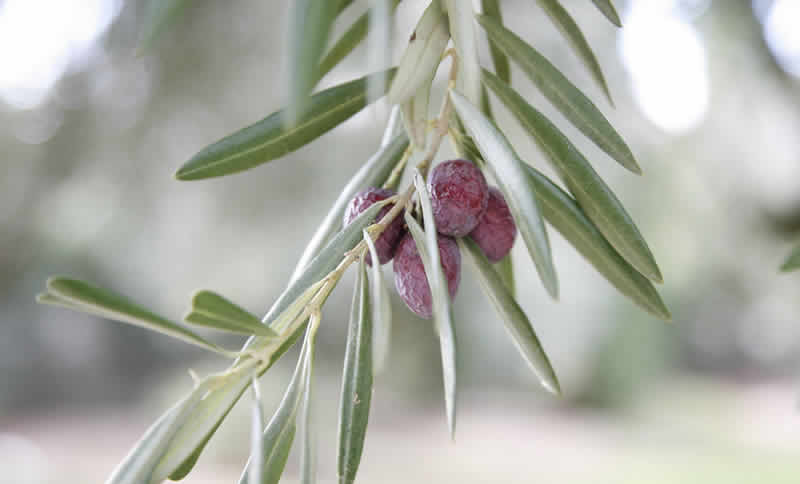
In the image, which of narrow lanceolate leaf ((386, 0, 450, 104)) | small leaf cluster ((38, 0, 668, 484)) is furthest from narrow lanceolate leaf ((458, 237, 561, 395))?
narrow lanceolate leaf ((386, 0, 450, 104))

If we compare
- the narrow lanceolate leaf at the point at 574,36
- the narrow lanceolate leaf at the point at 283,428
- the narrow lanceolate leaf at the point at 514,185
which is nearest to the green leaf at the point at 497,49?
the narrow lanceolate leaf at the point at 574,36

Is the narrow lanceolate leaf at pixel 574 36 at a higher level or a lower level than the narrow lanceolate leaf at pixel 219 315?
higher

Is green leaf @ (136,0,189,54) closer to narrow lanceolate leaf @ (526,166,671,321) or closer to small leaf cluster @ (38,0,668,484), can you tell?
small leaf cluster @ (38,0,668,484)

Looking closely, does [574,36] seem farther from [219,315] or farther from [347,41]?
[219,315]

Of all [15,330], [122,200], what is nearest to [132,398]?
[15,330]

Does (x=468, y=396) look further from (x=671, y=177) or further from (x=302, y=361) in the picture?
(x=302, y=361)

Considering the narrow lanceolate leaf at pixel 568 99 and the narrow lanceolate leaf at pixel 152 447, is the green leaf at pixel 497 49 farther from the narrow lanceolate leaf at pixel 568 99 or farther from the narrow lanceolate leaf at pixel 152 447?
the narrow lanceolate leaf at pixel 152 447
